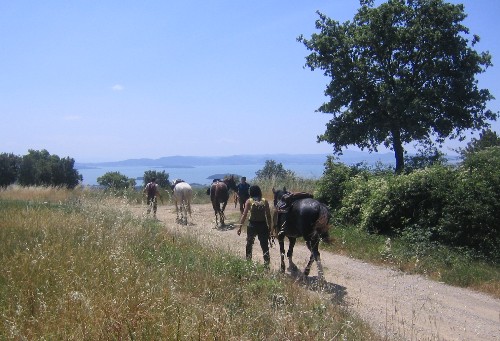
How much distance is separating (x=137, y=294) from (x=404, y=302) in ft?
18.4

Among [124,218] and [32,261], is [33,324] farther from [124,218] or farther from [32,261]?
[124,218]

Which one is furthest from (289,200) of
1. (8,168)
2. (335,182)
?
(8,168)

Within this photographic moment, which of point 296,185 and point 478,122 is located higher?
point 478,122

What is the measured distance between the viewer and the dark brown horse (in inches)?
394

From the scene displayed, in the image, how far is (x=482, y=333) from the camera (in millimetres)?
7770

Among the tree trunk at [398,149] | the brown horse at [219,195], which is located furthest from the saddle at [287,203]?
the tree trunk at [398,149]

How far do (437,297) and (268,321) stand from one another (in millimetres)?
5652

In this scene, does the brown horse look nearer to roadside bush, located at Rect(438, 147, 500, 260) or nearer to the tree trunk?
roadside bush, located at Rect(438, 147, 500, 260)

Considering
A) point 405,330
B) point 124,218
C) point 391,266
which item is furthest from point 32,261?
point 391,266

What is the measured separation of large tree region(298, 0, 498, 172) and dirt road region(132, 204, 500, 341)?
10985 mm

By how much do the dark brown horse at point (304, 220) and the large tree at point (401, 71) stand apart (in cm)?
1223

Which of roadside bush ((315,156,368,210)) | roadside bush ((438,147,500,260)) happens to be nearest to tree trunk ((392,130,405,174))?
roadside bush ((315,156,368,210))

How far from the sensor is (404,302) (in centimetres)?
896

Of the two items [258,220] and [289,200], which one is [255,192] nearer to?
[258,220]
